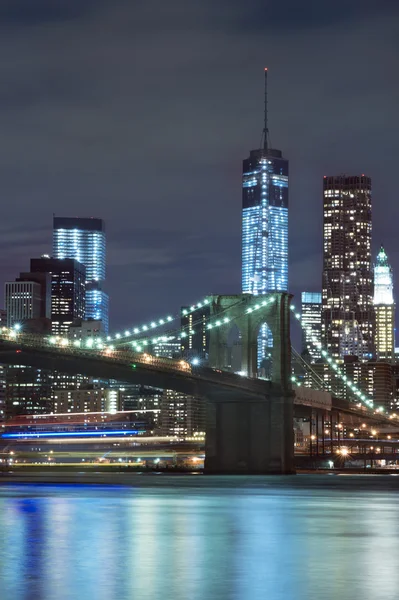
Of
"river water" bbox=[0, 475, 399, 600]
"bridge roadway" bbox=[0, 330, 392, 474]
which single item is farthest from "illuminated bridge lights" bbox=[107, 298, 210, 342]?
"river water" bbox=[0, 475, 399, 600]

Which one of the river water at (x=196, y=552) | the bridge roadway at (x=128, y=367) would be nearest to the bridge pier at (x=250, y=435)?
the bridge roadway at (x=128, y=367)

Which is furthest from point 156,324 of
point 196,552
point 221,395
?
point 196,552

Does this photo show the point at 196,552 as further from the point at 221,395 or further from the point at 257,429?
the point at 257,429

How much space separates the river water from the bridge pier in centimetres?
6039

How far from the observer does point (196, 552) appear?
2555 cm

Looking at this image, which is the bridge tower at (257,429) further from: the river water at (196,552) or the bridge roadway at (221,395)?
the river water at (196,552)

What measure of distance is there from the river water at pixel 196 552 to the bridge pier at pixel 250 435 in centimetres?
6039

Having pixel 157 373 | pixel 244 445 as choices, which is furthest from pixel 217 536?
pixel 244 445

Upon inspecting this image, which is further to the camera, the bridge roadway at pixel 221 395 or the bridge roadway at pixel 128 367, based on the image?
the bridge roadway at pixel 221 395

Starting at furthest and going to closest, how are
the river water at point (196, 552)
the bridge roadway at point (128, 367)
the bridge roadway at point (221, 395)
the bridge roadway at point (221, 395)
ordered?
1. the bridge roadway at point (221, 395)
2. the bridge roadway at point (221, 395)
3. the bridge roadway at point (128, 367)
4. the river water at point (196, 552)

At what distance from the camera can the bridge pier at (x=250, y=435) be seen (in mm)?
104938

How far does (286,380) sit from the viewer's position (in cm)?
10981

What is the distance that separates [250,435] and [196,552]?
81.4m

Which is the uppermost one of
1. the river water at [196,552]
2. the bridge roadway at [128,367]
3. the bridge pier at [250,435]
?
the bridge roadway at [128,367]
